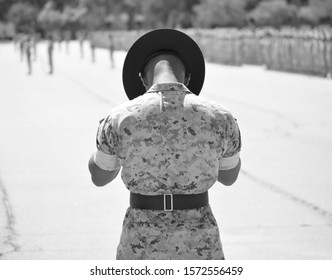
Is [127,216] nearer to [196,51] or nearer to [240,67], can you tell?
[196,51]

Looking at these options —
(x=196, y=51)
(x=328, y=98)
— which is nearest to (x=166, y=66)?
(x=196, y=51)

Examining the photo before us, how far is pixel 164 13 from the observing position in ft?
347

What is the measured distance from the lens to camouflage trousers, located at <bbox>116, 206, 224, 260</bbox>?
3584mm

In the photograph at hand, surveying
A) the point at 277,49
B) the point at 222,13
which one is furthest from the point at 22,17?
the point at 277,49

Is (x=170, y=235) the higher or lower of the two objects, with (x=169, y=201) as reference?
lower

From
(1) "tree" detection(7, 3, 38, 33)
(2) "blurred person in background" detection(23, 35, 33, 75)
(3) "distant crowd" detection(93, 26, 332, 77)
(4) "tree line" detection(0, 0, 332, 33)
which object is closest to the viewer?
(3) "distant crowd" detection(93, 26, 332, 77)

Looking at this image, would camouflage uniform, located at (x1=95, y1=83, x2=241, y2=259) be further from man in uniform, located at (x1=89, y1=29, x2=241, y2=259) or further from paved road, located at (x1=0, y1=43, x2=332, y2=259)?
paved road, located at (x1=0, y1=43, x2=332, y2=259)

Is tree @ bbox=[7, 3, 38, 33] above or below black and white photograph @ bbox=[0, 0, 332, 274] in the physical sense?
below

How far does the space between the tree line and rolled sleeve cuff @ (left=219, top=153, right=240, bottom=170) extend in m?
67.0

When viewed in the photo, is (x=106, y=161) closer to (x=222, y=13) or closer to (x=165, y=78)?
(x=165, y=78)

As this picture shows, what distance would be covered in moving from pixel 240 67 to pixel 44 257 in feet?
114

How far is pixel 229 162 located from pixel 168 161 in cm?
32

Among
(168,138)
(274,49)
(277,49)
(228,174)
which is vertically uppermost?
(168,138)

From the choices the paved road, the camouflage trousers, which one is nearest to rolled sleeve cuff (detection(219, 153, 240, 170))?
the camouflage trousers
